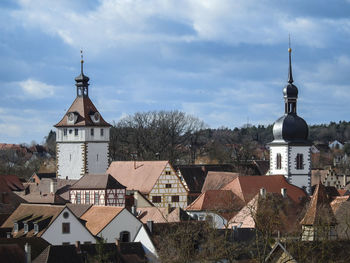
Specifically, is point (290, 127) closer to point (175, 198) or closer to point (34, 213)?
point (175, 198)

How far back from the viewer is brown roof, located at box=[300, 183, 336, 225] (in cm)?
4197

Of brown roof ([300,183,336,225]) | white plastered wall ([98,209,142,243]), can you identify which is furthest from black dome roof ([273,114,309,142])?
brown roof ([300,183,336,225])

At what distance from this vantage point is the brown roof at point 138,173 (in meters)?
73.2

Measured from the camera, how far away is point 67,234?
4834 cm

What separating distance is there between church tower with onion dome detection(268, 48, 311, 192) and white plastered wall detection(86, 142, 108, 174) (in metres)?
14.8

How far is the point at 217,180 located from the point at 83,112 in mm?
13056

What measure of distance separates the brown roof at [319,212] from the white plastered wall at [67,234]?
38.2ft

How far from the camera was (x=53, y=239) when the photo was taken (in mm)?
48219

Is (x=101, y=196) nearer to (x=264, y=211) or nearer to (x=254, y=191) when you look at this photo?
(x=254, y=191)

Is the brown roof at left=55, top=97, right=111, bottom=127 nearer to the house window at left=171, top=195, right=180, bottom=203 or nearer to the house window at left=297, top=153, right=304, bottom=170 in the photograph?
the house window at left=171, top=195, right=180, bottom=203

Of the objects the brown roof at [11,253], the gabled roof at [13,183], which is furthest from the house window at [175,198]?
the brown roof at [11,253]

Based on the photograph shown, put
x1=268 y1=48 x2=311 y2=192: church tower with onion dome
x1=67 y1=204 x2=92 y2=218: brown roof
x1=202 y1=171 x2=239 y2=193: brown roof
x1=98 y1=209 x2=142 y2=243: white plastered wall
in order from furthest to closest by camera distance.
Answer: x1=202 y1=171 x2=239 y2=193: brown roof, x1=268 y1=48 x2=311 y2=192: church tower with onion dome, x1=67 y1=204 x2=92 y2=218: brown roof, x1=98 y1=209 x2=142 y2=243: white plastered wall

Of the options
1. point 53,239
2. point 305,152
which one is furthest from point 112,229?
point 305,152

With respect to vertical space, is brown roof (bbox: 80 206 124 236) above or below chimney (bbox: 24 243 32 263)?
above
